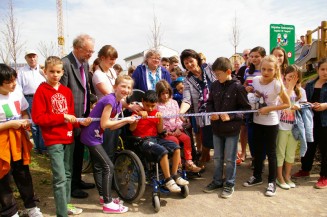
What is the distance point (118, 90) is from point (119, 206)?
56.7 inches

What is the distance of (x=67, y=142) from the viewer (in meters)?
3.24

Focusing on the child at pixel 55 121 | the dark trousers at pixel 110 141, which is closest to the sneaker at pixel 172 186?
the dark trousers at pixel 110 141

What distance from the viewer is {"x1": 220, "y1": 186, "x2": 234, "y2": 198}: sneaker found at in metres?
3.85

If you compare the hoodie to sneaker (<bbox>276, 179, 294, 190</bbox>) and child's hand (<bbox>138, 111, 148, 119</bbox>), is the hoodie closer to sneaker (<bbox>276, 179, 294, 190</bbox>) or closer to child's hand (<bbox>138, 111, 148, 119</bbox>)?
child's hand (<bbox>138, 111, 148, 119</bbox>)

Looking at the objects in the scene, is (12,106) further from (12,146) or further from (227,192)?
(227,192)

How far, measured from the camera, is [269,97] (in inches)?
154

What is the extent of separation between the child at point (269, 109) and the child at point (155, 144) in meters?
1.24

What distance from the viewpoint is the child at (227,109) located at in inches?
150

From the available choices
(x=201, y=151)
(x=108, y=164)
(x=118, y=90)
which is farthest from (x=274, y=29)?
(x=108, y=164)

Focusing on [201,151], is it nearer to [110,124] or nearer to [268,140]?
[268,140]

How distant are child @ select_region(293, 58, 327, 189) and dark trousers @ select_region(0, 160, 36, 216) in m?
3.91

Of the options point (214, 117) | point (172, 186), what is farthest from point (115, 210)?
point (214, 117)

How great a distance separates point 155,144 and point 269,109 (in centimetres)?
161

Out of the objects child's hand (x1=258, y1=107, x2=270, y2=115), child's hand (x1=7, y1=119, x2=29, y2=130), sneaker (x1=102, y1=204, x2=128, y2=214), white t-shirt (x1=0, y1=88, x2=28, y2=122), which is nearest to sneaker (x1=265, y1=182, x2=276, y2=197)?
child's hand (x1=258, y1=107, x2=270, y2=115)
